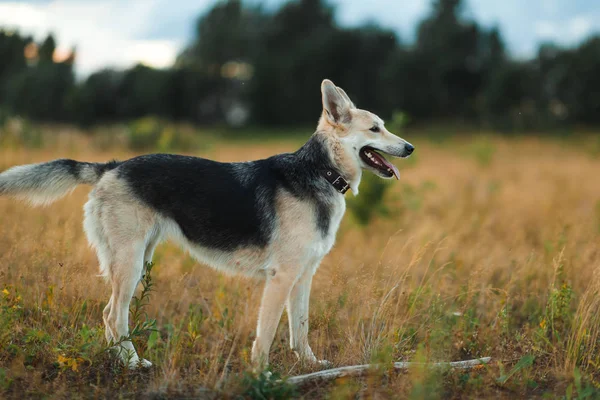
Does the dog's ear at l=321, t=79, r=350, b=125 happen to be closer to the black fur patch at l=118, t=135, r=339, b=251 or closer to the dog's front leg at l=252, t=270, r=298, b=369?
the black fur patch at l=118, t=135, r=339, b=251

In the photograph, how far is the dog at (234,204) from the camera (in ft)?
14.7

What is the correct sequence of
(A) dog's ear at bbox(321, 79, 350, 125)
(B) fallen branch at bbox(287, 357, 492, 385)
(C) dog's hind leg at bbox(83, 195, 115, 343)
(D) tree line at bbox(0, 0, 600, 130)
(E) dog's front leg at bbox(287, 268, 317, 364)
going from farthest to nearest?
(D) tree line at bbox(0, 0, 600, 130) → (E) dog's front leg at bbox(287, 268, 317, 364) → (A) dog's ear at bbox(321, 79, 350, 125) → (C) dog's hind leg at bbox(83, 195, 115, 343) → (B) fallen branch at bbox(287, 357, 492, 385)

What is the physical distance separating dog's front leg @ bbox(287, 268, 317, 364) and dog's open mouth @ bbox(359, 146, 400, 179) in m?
1.13

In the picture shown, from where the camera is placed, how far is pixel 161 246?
7781mm

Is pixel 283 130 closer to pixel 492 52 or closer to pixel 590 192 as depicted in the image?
pixel 492 52

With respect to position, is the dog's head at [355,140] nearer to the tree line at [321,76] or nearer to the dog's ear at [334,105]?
the dog's ear at [334,105]

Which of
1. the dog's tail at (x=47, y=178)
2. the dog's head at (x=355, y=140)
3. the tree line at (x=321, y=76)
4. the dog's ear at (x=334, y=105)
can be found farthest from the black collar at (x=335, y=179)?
the tree line at (x=321, y=76)

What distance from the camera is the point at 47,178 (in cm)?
470

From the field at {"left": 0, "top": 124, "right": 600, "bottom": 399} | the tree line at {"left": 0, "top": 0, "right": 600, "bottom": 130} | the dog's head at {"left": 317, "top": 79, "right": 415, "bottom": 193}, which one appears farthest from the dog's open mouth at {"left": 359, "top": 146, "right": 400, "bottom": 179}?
the tree line at {"left": 0, "top": 0, "right": 600, "bottom": 130}

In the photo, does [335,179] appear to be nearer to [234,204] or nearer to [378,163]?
[378,163]

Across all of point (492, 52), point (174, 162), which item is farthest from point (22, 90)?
point (174, 162)

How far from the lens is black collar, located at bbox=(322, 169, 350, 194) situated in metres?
4.64

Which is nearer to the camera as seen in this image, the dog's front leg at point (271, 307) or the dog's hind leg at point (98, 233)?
the dog's front leg at point (271, 307)

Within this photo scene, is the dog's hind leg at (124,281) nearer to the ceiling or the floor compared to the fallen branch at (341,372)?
nearer to the ceiling
